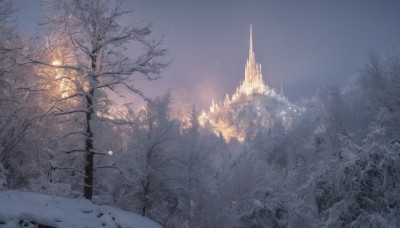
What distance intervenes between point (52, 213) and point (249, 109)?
4125 inches

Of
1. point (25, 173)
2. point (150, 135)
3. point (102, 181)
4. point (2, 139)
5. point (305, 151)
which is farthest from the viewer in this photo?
point (305, 151)

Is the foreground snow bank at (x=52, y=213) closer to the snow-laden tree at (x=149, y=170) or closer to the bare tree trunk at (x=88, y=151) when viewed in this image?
the bare tree trunk at (x=88, y=151)

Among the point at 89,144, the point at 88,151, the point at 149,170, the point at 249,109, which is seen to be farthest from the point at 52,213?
the point at 249,109

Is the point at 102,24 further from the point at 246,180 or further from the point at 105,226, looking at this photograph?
the point at 246,180

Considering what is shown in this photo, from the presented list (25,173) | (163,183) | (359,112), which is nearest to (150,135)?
(163,183)

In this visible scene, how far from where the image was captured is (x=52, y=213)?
8875mm

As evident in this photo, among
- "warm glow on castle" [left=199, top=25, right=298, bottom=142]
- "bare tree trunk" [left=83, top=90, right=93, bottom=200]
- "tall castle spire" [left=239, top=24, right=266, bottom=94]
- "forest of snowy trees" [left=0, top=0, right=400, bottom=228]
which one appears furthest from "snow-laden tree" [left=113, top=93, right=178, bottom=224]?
"tall castle spire" [left=239, top=24, right=266, bottom=94]

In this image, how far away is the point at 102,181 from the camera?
22031mm

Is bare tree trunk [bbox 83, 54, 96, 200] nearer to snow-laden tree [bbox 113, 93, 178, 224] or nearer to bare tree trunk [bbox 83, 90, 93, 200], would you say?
bare tree trunk [bbox 83, 90, 93, 200]

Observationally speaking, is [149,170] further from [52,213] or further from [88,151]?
[52,213]

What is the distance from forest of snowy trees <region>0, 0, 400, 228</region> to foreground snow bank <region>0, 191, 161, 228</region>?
204cm

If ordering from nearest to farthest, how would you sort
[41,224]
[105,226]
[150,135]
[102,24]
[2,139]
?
[41,224] → [105,226] → [102,24] → [2,139] → [150,135]

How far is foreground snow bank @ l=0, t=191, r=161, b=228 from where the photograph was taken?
7.95 meters

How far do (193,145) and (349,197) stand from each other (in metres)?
17.2
